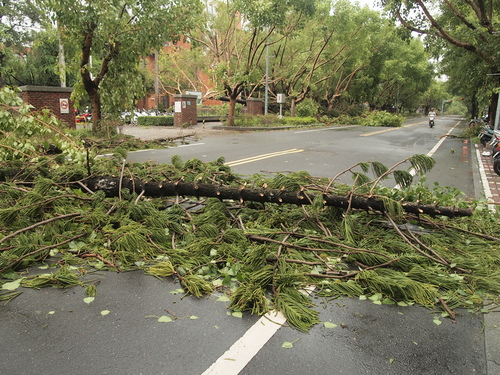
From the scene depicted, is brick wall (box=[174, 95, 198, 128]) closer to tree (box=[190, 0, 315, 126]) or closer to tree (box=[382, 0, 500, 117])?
tree (box=[190, 0, 315, 126])

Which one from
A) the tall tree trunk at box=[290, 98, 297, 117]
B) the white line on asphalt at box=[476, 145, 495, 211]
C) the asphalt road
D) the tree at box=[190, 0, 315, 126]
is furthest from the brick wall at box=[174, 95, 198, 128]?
the asphalt road

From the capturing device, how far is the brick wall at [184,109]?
25219 mm

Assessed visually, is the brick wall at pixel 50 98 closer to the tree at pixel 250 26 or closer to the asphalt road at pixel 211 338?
the tree at pixel 250 26

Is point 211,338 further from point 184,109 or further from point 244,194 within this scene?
point 184,109

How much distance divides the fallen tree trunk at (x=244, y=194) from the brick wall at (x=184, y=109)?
66.9ft

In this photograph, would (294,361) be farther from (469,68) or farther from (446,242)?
(469,68)

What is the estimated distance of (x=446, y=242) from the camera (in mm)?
4504

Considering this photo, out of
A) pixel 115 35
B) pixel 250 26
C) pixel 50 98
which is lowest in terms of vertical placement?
pixel 50 98

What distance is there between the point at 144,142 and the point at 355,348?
40.9ft

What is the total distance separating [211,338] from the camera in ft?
9.31

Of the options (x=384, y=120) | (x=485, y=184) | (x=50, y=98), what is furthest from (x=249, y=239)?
(x=384, y=120)

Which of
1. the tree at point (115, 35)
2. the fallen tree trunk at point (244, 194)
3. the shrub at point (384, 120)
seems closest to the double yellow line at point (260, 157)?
the fallen tree trunk at point (244, 194)

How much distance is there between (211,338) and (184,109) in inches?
941

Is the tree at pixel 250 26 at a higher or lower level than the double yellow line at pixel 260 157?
higher
